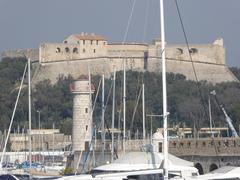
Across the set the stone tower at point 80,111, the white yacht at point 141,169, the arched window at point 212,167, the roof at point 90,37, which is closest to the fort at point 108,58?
the roof at point 90,37

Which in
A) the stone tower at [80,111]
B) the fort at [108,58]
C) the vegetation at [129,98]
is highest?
the fort at [108,58]

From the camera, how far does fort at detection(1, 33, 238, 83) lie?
90625mm

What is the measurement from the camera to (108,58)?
3575 inches

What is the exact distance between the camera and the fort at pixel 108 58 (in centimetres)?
9062

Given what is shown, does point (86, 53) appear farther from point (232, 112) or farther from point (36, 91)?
point (232, 112)

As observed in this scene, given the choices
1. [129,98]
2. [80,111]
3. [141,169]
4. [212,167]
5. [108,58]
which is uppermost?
[108,58]

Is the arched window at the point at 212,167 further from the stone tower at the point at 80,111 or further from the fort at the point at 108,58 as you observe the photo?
the fort at the point at 108,58

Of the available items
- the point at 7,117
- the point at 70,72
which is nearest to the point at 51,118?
the point at 7,117

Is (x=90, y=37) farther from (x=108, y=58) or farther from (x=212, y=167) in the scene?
(x=212, y=167)

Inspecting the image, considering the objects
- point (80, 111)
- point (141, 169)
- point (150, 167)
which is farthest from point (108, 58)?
point (141, 169)

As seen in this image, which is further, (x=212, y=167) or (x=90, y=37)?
(x=90, y=37)

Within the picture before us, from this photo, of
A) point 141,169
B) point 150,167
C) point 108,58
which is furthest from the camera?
point 108,58

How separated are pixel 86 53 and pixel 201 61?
1008cm

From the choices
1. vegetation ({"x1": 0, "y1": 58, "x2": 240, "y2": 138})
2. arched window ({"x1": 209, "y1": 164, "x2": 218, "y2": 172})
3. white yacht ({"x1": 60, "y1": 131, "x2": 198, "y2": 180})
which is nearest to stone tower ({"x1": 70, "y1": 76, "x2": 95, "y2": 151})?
arched window ({"x1": 209, "y1": 164, "x2": 218, "y2": 172})
